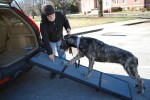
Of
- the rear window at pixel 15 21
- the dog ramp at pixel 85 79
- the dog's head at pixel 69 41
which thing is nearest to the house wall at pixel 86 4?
the rear window at pixel 15 21

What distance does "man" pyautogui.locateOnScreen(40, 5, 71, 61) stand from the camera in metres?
5.36

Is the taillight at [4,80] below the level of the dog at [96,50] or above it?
below

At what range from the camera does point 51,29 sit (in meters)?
5.75

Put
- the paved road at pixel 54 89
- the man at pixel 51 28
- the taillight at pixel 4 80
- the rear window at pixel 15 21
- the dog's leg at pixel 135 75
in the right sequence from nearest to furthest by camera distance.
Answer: the taillight at pixel 4 80 < the dog's leg at pixel 135 75 < the paved road at pixel 54 89 < the man at pixel 51 28 < the rear window at pixel 15 21

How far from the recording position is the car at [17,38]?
5547mm

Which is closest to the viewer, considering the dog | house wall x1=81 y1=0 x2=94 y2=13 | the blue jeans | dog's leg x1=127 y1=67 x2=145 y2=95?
dog's leg x1=127 y1=67 x2=145 y2=95

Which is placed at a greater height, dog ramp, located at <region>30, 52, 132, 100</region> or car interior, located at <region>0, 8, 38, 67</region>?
car interior, located at <region>0, 8, 38, 67</region>

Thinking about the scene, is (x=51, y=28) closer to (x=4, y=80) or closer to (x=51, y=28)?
(x=51, y=28)

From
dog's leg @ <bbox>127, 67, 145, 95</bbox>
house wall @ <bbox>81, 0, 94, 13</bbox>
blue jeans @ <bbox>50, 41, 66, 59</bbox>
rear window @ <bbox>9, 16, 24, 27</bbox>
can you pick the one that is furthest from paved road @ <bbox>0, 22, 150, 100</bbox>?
house wall @ <bbox>81, 0, 94, 13</bbox>

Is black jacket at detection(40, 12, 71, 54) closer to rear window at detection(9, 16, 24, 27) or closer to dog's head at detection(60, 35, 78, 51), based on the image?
dog's head at detection(60, 35, 78, 51)

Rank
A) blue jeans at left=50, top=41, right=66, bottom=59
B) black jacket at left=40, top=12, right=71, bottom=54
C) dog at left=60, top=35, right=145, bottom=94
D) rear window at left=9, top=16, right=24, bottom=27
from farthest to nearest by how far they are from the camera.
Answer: rear window at left=9, top=16, right=24, bottom=27
blue jeans at left=50, top=41, right=66, bottom=59
black jacket at left=40, top=12, right=71, bottom=54
dog at left=60, top=35, right=145, bottom=94

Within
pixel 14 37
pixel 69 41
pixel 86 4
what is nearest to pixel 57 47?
pixel 69 41

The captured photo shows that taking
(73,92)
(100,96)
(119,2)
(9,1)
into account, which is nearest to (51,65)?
(73,92)

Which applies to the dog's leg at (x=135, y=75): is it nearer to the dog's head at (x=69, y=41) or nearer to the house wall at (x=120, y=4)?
the dog's head at (x=69, y=41)
